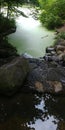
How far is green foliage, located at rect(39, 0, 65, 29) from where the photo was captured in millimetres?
18275

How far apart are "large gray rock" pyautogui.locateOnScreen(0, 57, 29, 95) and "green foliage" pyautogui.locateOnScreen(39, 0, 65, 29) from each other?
34.2 ft

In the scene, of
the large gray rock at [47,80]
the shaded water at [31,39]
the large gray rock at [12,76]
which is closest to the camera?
the large gray rock at [12,76]

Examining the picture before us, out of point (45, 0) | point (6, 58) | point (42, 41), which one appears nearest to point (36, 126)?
point (6, 58)

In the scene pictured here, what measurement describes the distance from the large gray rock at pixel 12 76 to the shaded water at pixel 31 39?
3358 mm

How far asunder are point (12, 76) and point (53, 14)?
1270cm

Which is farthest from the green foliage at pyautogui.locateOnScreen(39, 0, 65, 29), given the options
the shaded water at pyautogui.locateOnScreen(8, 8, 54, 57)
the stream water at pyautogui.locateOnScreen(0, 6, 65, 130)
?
the stream water at pyautogui.locateOnScreen(0, 6, 65, 130)

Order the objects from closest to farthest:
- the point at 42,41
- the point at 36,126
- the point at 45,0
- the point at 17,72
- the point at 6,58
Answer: the point at 36,126
the point at 17,72
the point at 6,58
the point at 42,41
the point at 45,0

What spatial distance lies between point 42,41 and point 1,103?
7285mm

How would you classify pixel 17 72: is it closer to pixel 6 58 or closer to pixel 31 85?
pixel 31 85

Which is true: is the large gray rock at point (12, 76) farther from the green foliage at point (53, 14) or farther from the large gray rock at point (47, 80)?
the green foliage at point (53, 14)

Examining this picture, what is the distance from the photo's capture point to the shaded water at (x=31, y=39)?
12141 millimetres

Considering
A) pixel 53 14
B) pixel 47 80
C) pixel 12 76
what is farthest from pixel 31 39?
pixel 12 76

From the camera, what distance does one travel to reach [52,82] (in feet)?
27.5

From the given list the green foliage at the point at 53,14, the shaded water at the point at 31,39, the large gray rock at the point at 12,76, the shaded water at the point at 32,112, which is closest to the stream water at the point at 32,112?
the shaded water at the point at 32,112
